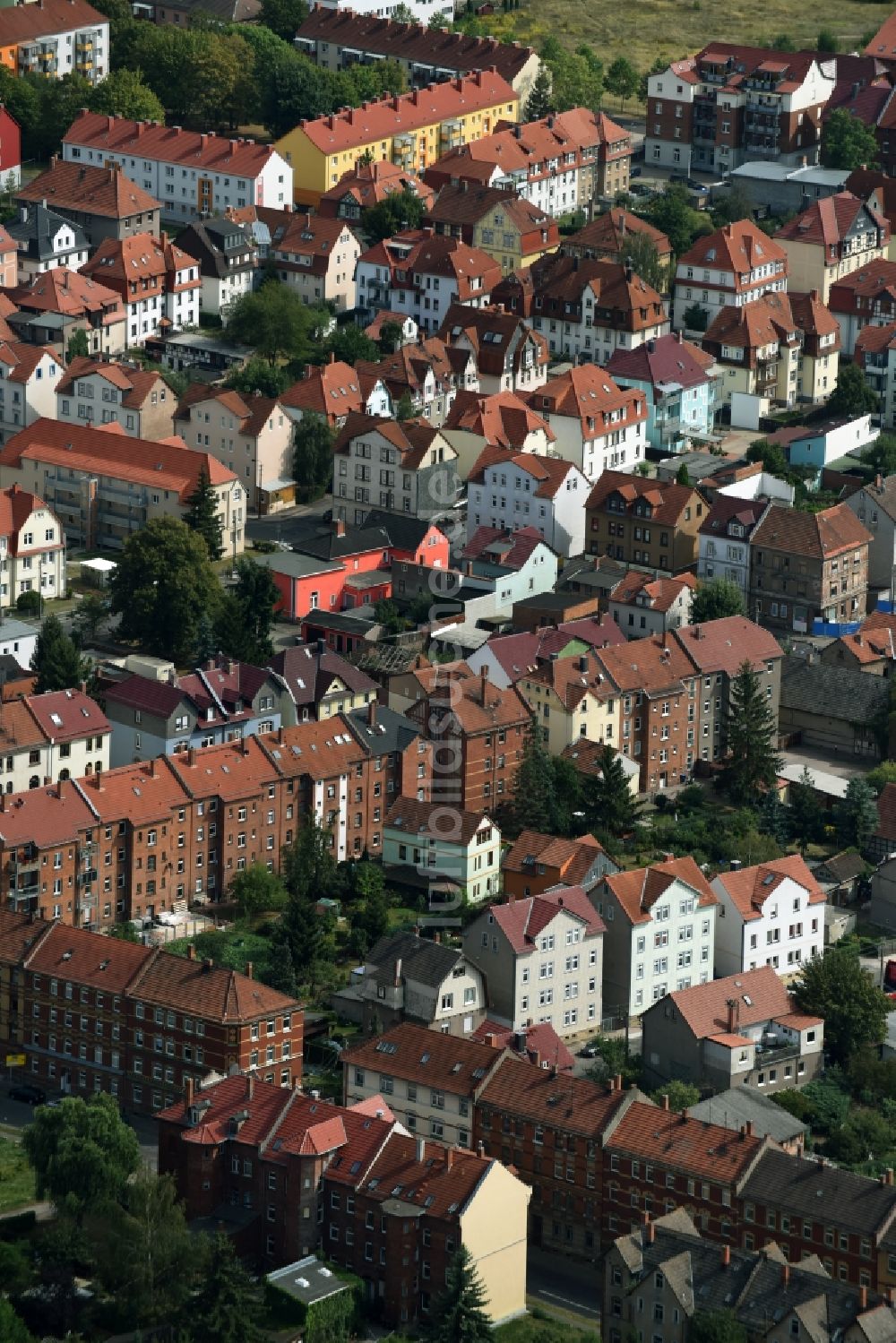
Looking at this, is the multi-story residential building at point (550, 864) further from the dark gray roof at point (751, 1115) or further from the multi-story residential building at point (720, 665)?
the multi-story residential building at point (720, 665)

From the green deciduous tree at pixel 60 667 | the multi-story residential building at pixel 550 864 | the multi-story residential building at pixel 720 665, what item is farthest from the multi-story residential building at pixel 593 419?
the multi-story residential building at pixel 550 864

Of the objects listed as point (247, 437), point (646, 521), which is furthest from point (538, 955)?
point (247, 437)

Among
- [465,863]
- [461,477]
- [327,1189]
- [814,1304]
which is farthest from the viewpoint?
[461,477]

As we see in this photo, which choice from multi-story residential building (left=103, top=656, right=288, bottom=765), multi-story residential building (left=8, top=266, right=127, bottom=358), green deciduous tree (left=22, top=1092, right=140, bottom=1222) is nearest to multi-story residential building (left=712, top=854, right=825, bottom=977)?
multi-story residential building (left=103, top=656, right=288, bottom=765)

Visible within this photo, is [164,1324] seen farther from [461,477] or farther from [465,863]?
[461,477]

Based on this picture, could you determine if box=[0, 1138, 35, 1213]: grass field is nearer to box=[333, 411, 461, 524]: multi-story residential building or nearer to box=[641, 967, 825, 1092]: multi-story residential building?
box=[641, 967, 825, 1092]: multi-story residential building

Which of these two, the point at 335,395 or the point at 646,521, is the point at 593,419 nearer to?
the point at 646,521

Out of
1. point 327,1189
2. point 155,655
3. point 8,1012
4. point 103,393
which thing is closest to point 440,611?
point 155,655
